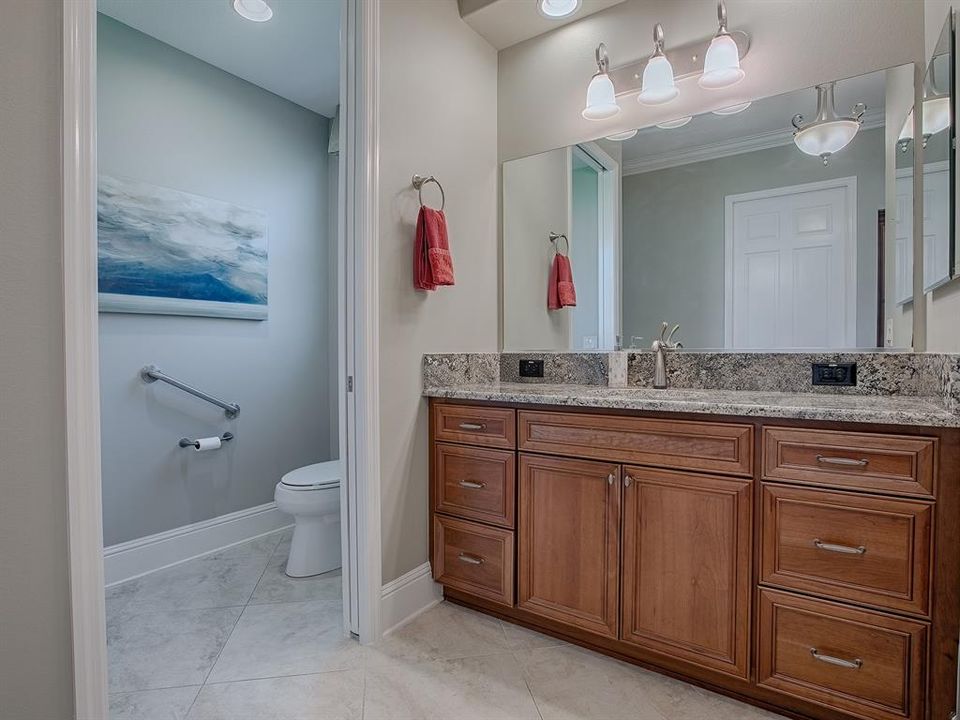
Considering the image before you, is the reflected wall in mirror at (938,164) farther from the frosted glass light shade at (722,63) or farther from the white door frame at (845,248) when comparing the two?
the frosted glass light shade at (722,63)

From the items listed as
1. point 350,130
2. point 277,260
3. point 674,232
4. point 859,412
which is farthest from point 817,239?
point 277,260

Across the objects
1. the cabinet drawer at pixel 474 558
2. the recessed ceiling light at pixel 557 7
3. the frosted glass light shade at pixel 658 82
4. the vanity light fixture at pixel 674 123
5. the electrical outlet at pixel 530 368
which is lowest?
the cabinet drawer at pixel 474 558

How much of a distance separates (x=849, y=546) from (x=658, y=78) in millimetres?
1714

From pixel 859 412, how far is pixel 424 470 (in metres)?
1.47

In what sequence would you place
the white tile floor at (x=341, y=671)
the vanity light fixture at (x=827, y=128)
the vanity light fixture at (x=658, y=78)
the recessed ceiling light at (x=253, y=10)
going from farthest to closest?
the recessed ceiling light at (x=253, y=10), the vanity light fixture at (x=658, y=78), the vanity light fixture at (x=827, y=128), the white tile floor at (x=341, y=671)

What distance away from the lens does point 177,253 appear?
8.28 feet

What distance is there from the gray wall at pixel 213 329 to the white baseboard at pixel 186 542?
0.05 m

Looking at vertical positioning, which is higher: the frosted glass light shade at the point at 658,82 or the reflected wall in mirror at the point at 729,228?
the frosted glass light shade at the point at 658,82

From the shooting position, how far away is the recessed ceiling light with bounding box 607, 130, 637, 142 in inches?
83.7

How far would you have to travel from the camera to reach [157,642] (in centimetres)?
181

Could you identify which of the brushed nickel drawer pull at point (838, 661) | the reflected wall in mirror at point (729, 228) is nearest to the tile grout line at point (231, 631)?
the reflected wall in mirror at point (729, 228)

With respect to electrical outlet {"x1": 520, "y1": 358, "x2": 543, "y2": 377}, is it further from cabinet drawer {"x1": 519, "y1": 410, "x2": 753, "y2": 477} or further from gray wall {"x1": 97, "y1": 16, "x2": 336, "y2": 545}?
gray wall {"x1": 97, "y1": 16, "x2": 336, "y2": 545}

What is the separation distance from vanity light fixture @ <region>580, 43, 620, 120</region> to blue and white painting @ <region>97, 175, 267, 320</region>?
1927 mm

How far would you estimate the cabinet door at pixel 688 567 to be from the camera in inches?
55.9
